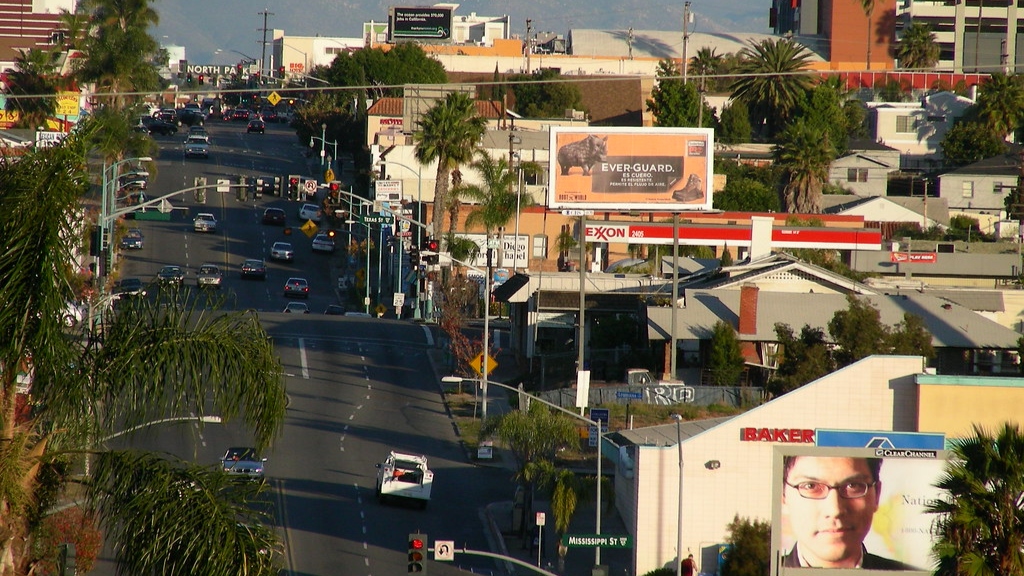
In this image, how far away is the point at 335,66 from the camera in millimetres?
160250

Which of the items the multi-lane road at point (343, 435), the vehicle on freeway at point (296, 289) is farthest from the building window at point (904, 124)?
the vehicle on freeway at point (296, 289)

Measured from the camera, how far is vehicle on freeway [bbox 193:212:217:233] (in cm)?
10662

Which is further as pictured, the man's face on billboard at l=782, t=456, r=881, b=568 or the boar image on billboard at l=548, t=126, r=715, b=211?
the boar image on billboard at l=548, t=126, r=715, b=211

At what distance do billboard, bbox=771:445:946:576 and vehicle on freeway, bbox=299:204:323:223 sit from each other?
8321 centimetres

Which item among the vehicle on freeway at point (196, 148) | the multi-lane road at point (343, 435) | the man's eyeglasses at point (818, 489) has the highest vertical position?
the vehicle on freeway at point (196, 148)

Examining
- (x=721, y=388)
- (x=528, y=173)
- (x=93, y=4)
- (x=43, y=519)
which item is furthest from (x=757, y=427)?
(x=93, y=4)

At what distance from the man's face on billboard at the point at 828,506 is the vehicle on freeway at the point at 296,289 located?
60.3 m

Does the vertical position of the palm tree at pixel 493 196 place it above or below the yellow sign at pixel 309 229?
above

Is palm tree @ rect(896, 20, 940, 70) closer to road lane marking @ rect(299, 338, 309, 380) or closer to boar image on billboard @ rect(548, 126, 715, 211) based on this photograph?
boar image on billboard @ rect(548, 126, 715, 211)

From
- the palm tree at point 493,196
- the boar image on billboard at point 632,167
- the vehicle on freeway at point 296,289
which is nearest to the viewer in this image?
the boar image on billboard at point 632,167

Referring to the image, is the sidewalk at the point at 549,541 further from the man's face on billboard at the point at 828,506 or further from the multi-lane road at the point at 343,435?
the man's face on billboard at the point at 828,506

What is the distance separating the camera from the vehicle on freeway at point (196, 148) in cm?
13088

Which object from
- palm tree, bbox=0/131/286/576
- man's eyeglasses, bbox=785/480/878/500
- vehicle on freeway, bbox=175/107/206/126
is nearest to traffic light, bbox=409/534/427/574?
man's eyeglasses, bbox=785/480/878/500

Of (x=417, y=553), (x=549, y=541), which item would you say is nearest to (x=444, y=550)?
(x=417, y=553)
